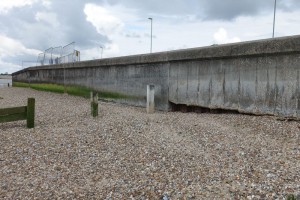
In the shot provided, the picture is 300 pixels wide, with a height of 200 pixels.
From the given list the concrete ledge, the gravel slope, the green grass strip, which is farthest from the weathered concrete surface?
the gravel slope

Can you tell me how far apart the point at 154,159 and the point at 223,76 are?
3902 millimetres

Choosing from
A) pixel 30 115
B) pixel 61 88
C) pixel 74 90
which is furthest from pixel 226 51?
pixel 61 88

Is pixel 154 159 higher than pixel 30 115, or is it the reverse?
pixel 30 115

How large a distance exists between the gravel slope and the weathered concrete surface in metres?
0.48

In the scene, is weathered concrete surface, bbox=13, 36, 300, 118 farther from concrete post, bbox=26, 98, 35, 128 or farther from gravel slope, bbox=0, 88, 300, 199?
concrete post, bbox=26, 98, 35, 128

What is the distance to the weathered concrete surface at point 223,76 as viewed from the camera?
722 cm

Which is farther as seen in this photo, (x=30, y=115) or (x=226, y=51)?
(x=226, y=51)

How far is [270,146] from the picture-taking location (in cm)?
590

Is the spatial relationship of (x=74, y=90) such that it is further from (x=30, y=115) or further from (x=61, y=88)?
(x=30, y=115)

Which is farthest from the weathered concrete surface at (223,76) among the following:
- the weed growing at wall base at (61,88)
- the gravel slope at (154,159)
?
the weed growing at wall base at (61,88)

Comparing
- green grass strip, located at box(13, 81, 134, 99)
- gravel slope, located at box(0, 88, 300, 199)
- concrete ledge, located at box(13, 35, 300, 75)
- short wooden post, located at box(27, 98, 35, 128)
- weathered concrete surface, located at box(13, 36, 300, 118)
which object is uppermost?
concrete ledge, located at box(13, 35, 300, 75)

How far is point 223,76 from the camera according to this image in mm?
8594

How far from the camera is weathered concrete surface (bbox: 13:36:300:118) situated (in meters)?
7.22

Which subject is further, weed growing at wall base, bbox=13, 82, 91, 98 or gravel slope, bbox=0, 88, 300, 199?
weed growing at wall base, bbox=13, 82, 91, 98
